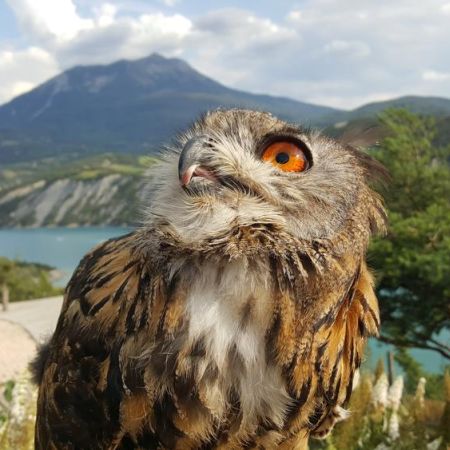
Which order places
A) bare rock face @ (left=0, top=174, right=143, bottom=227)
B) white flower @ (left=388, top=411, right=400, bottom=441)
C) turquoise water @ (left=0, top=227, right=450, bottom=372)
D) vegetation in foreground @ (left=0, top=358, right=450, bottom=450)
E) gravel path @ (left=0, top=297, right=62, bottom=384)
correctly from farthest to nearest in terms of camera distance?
1. bare rock face @ (left=0, top=174, right=143, bottom=227)
2. turquoise water @ (left=0, top=227, right=450, bottom=372)
3. gravel path @ (left=0, top=297, right=62, bottom=384)
4. white flower @ (left=388, top=411, right=400, bottom=441)
5. vegetation in foreground @ (left=0, top=358, right=450, bottom=450)

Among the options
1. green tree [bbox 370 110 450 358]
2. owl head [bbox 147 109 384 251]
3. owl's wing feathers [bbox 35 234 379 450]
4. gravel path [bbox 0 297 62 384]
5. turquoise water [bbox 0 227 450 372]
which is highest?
owl head [bbox 147 109 384 251]

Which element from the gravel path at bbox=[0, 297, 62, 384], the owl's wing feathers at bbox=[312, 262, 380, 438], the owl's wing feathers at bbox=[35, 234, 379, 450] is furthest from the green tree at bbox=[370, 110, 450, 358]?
the owl's wing feathers at bbox=[35, 234, 379, 450]

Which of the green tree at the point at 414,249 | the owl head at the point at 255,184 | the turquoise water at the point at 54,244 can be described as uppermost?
the owl head at the point at 255,184

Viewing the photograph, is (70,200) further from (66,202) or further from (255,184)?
(255,184)

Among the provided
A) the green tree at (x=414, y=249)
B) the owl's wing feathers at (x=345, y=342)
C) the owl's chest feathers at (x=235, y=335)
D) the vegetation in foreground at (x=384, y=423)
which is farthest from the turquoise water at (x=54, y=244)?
the owl's chest feathers at (x=235, y=335)

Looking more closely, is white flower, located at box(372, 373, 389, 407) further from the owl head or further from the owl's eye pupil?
the owl's eye pupil

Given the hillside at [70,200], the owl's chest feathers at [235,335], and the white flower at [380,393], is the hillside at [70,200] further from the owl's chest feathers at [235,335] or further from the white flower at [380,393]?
the owl's chest feathers at [235,335]

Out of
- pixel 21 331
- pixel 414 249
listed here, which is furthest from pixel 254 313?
pixel 21 331
